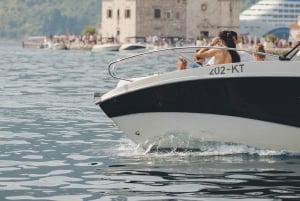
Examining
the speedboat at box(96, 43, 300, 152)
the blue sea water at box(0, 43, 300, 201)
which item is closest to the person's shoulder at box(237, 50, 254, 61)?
the speedboat at box(96, 43, 300, 152)

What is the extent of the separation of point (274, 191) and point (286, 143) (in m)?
2.79

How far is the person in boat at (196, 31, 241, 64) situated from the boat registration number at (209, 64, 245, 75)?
2.33 ft

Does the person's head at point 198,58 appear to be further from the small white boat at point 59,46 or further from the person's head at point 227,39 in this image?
the small white boat at point 59,46

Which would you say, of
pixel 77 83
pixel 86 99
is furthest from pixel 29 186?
pixel 77 83

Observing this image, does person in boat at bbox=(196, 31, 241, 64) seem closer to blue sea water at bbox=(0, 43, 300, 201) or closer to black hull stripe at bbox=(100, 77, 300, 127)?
black hull stripe at bbox=(100, 77, 300, 127)

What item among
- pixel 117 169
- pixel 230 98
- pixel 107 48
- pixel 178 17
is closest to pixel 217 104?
pixel 230 98

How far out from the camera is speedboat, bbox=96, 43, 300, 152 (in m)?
16.2

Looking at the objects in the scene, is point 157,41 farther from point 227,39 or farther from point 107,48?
point 227,39

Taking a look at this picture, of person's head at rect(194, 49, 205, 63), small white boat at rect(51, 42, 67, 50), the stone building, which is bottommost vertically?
small white boat at rect(51, 42, 67, 50)

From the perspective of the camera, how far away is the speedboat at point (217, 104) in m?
16.2

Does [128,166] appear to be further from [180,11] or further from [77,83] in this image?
[180,11]

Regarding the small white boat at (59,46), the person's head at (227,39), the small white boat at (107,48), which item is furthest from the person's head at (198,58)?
the small white boat at (59,46)

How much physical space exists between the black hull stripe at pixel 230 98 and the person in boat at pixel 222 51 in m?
0.69

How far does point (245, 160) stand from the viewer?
55.0 ft
